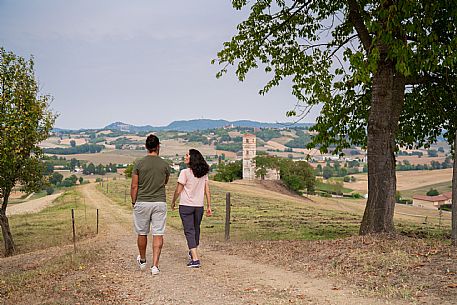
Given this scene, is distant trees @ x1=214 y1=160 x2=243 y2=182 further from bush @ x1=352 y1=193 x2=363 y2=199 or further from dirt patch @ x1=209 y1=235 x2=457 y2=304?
dirt patch @ x1=209 y1=235 x2=457 y2=304

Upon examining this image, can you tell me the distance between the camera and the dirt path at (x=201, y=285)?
24.7 ft

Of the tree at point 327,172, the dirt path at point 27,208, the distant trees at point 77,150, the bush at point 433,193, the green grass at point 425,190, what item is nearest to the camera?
the dirt path at point 27,208

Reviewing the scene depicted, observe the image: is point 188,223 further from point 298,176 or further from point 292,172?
point 292,172

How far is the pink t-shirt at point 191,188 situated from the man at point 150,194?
59 centimetres

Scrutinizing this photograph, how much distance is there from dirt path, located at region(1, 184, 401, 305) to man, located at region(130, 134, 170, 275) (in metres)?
0.85

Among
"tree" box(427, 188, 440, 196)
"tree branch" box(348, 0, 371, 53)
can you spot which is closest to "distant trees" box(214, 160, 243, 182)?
"tree" box(427, 188, 440, 196)

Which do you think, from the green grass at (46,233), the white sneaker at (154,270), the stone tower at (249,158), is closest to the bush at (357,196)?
the stone tower at (249,158)

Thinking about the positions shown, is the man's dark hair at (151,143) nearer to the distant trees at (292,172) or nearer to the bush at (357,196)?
the distant trees at (292,172)

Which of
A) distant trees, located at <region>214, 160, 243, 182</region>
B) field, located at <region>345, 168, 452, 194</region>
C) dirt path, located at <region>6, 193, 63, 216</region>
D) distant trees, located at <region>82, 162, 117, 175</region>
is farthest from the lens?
distant trees, located at <region>82, 162, 117, 175</region>

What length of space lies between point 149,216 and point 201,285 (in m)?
1.92

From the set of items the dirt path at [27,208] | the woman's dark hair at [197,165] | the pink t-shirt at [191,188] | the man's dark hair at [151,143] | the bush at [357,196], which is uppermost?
the man's dark hair at [151,143]

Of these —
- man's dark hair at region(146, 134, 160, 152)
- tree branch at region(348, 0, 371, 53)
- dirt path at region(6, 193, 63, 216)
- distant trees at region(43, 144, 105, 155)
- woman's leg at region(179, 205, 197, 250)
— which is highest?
tree branch at region(348, 0, 371, 53)

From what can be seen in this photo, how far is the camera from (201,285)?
8.55 metres

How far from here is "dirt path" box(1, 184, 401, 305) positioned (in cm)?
754
